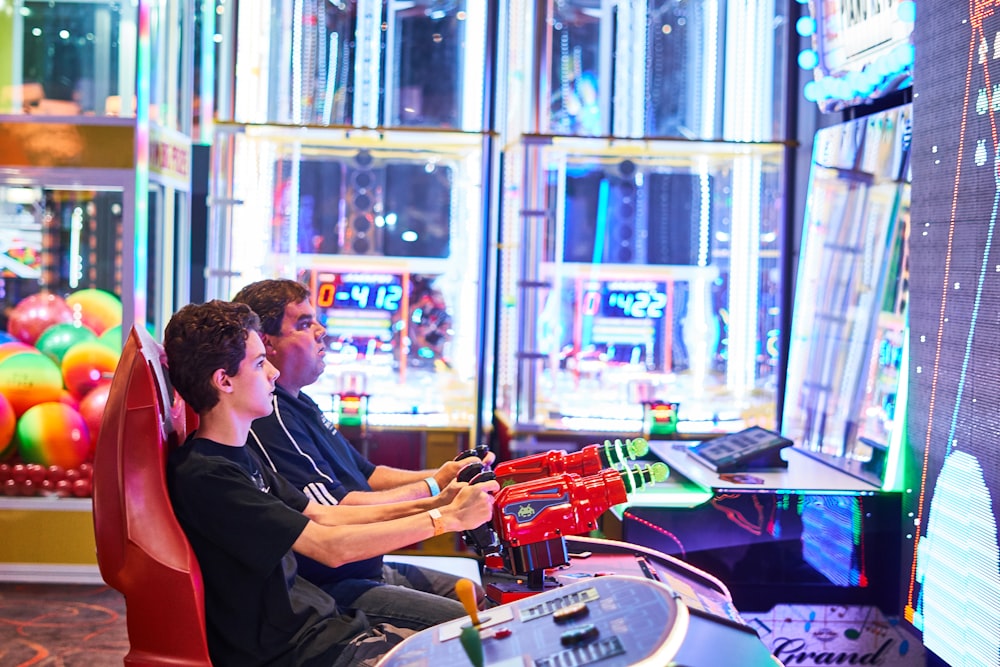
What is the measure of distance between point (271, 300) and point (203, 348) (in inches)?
25.3

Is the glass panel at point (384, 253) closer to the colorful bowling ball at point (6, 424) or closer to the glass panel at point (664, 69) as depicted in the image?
the glass panel at point (664, 69)

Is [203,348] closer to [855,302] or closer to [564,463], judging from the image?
[564,463]

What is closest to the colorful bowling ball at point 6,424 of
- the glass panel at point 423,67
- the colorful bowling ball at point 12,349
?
the colorful bowling ball at point 12,349

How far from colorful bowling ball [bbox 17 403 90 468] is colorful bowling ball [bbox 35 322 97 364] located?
25cm

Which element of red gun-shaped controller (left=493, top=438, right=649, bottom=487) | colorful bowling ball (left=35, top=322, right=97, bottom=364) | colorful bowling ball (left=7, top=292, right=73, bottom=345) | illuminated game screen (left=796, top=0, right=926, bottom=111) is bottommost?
red gun-shaped controller (left=493, top=438, right=649, bottom=487)

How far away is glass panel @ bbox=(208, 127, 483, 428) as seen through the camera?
15.9 ft

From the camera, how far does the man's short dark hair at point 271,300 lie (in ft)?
9.21

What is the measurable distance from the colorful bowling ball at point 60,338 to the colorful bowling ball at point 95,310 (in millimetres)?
55

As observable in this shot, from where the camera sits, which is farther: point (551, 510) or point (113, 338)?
point (113, 338)

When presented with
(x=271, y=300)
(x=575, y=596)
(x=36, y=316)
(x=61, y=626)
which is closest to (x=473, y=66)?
(x=36, y=316)

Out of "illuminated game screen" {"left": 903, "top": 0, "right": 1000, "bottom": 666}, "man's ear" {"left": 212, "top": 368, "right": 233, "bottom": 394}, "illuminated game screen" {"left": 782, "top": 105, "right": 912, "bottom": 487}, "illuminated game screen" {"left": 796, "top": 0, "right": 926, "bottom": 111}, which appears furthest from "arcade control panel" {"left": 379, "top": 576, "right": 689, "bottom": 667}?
"illuminated game screen" {"left": 796, "top": 0, "right": 926, "bottom": 111}

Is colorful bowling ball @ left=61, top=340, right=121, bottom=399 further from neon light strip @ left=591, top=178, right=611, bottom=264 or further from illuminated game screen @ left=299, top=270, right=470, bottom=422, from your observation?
neon light strip @ left=591, top=178, right=611, bottom=264

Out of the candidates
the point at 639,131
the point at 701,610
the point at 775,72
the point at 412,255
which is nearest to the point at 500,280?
the point at 412,255

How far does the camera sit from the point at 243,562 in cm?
208
